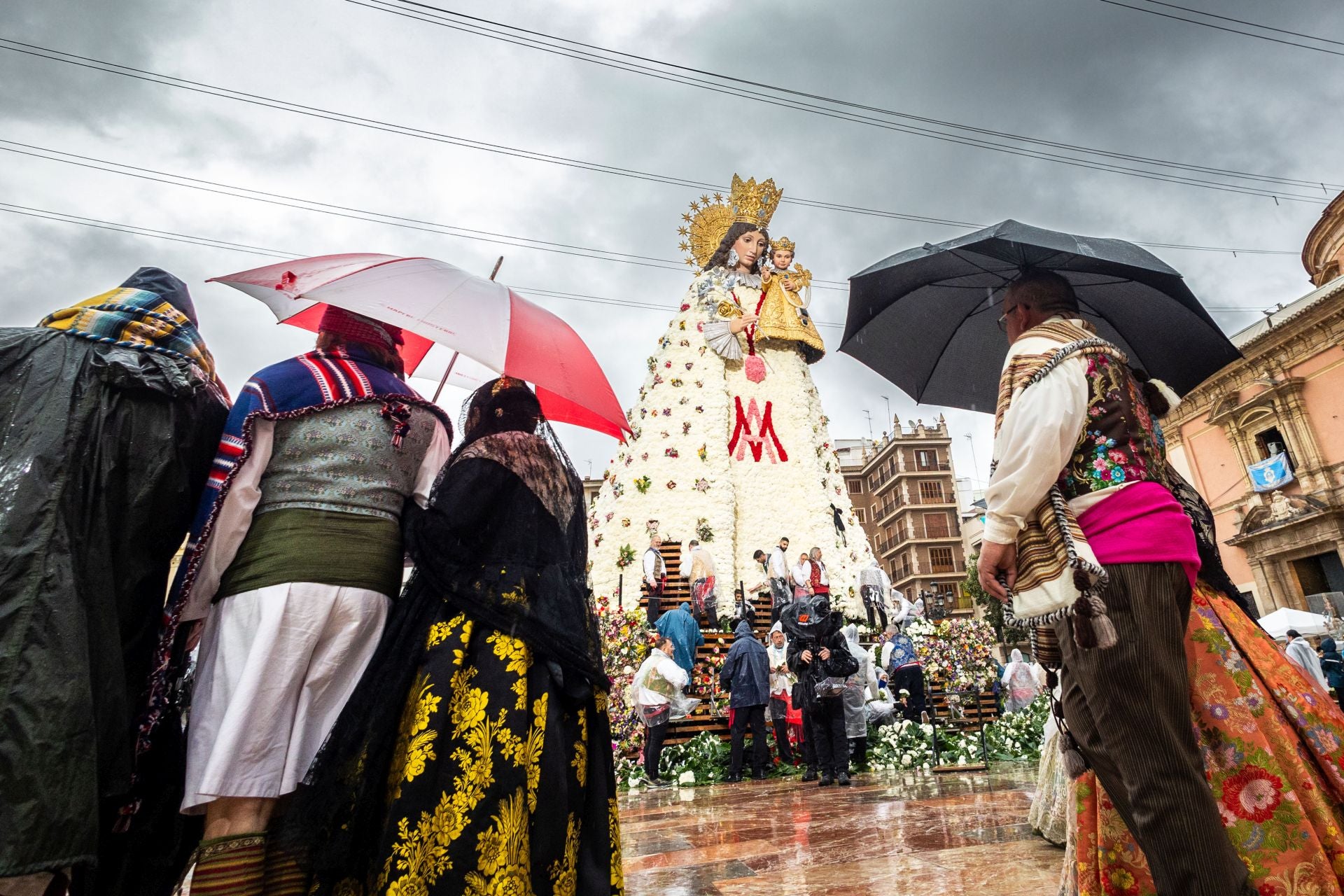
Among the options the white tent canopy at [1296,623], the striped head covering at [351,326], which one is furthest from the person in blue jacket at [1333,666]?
the striped head covering at [351,326]

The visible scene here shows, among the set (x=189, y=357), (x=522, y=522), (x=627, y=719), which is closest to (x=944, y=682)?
(x=627, y=719)

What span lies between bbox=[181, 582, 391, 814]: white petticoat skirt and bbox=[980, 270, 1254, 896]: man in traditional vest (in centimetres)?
173

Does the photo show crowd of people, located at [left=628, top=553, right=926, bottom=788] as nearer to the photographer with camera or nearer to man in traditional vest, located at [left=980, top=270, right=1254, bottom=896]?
the photographer with camera

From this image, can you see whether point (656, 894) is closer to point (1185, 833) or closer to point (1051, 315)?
point (1185, 833)

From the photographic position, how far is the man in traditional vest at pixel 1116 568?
163 cm

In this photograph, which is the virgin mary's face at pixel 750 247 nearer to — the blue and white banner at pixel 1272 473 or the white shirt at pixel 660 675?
the white shirt at pixel 660 675

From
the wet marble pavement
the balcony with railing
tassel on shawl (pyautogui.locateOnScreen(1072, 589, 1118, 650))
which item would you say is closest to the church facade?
the wet marble pavement

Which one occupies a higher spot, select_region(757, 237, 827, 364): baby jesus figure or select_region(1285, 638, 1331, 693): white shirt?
select_region(757, 237, 827, 364): baby jesus figure

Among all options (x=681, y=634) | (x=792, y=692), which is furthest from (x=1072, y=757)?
(x=681, y=634)

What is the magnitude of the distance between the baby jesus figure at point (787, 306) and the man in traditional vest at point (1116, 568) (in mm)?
14178

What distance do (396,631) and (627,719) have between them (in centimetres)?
699

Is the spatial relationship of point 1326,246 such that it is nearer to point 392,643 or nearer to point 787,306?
point 787,306

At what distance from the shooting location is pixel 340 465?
2041 mm

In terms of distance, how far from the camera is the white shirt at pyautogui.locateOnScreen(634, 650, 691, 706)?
743cm
